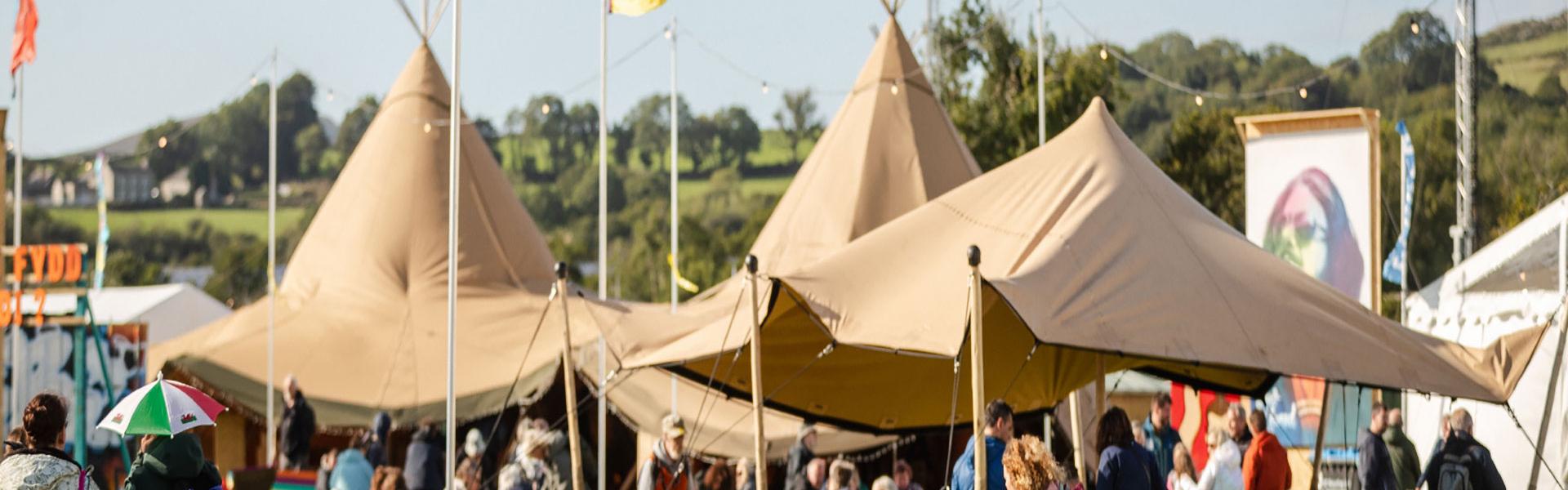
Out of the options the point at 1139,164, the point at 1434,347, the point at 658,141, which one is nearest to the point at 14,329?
the point at 1139,164

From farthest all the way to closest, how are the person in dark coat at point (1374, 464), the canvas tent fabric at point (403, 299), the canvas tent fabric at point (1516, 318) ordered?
the canvas tent fabric at point (403, 299), the canvas tent fabric at point (1516, 318), the person in dark coat at point (1374, 464)

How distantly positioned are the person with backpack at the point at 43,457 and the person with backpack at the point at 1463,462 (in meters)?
8.15

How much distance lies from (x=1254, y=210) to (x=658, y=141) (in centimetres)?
8604

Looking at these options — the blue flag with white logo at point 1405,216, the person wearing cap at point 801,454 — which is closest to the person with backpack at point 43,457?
the person wearing cap at point 801,454

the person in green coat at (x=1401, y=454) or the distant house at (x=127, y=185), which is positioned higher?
the distant house at (x=127, y=185)

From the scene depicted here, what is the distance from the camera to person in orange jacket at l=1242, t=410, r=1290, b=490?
10.8 meters

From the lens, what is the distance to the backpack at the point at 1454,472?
11711mm

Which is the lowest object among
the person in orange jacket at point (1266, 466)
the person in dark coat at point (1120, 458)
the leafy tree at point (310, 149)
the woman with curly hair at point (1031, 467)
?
the person in orange jacket at point (1266, 466)

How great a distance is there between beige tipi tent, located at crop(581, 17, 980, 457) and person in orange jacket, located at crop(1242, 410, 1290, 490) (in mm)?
5883

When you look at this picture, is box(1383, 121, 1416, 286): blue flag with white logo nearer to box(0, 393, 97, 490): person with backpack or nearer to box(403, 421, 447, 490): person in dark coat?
box(403, 421, 447, 490): person in dark coat

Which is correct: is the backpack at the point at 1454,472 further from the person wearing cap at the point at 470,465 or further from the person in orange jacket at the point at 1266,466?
the person wearing cap at the point at 470,465

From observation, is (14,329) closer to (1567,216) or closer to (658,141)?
(1567,216)

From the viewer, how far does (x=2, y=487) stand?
689 centimetres

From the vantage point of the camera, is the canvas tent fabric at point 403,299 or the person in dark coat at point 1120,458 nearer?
the person in dark coat at point 1120,458
